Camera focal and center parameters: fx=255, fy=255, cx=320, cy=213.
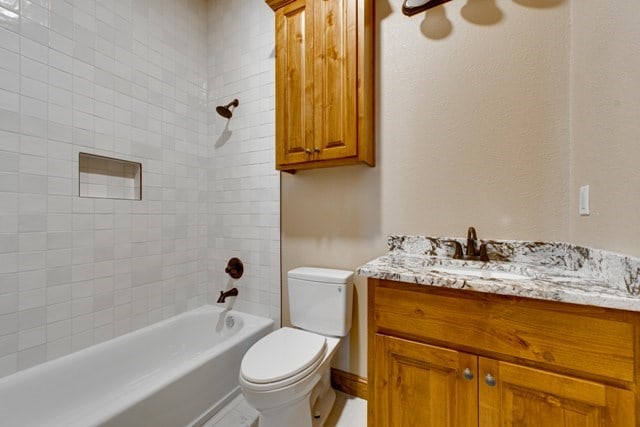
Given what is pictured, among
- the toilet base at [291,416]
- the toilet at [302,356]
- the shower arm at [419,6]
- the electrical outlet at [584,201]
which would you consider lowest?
the toilet base at [291,416]

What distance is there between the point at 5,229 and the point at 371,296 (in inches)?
65.8

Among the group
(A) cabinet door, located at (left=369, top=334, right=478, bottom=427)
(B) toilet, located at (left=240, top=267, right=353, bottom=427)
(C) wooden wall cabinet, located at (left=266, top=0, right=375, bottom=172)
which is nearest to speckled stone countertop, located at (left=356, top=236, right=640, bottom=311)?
(A) cabinet door, located at (left=369, top=334, right=478, bottom=427)

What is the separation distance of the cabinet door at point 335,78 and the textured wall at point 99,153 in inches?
45.0

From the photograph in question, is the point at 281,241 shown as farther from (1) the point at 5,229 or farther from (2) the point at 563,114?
(2) the point at 563,114

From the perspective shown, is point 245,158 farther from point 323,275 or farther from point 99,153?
point 323,275

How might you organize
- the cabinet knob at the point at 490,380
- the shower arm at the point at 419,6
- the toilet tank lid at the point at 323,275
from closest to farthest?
the cabinet knob at the point at 490,380, the shower arm at the point at 419,6, the toilet tank lid at the point at 323,275

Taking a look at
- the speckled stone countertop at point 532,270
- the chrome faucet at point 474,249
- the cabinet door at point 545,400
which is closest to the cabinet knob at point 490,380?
the cabinet door at point 545,400

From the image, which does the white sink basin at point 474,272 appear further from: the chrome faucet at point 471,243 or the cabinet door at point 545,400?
the cabinet door at point 545,400

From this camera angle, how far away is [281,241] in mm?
1803

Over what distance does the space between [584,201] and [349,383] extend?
148 cm

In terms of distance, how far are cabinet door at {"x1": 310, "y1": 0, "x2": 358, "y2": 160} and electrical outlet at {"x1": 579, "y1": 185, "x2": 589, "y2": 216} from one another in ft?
3.03

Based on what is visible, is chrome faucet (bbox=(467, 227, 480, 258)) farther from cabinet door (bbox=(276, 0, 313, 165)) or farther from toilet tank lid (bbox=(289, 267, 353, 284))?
cabinet door (bbox=(276, 0, 313, 165))

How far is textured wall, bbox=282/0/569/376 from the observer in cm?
112

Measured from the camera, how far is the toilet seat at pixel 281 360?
100 centimetres
